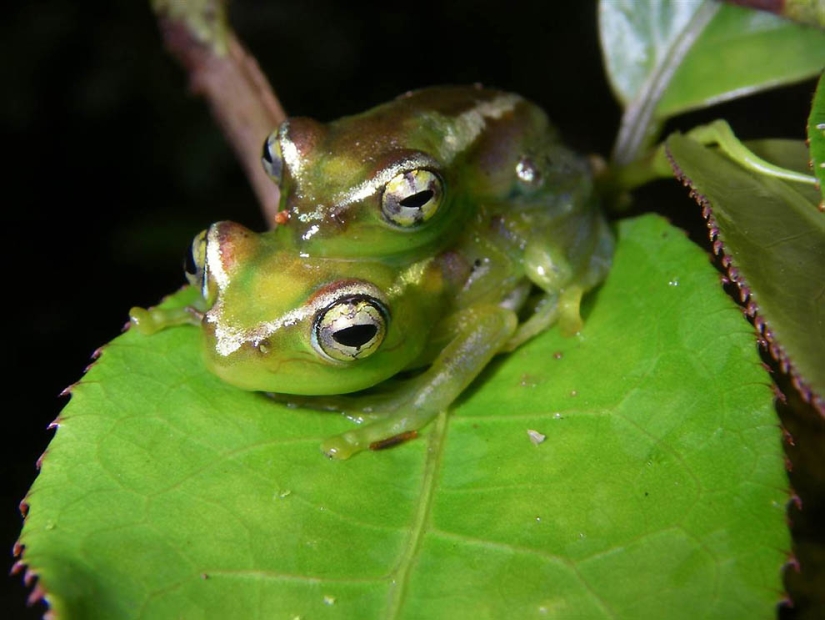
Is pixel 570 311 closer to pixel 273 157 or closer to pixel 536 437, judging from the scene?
pixel 536 437

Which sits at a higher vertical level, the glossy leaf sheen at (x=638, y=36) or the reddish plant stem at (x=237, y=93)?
the reddish plant stem at (x=237, y=93)

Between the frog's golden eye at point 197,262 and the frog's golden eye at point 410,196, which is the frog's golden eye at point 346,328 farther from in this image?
the frog's golden eye at point 197,262

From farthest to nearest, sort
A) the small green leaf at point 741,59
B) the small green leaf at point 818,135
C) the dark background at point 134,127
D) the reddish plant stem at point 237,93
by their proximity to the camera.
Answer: the dark background at point 134,127, the reddish plant stem at point 237,93, the small green leaf at point 741,59, the small green leaf at point 818,135

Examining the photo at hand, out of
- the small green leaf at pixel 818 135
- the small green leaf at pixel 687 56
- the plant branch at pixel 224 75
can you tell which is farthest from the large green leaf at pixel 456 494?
the plant branch at pixel 224 75

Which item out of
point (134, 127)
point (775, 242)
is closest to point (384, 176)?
point (775, 242)

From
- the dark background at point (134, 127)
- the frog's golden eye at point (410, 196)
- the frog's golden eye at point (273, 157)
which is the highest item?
the frog's golden eye at point (273, 157)

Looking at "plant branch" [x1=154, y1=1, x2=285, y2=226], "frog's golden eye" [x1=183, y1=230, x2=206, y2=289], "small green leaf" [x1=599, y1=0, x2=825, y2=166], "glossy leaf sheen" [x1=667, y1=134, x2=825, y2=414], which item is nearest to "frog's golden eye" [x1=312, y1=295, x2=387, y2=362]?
"frog's golden eye" [x1=183, y1=230, x2=206, y2=289]

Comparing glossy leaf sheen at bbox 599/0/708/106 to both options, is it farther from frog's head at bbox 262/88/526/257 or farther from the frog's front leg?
the frog's front leg
